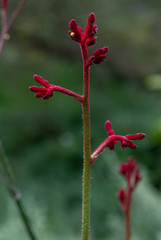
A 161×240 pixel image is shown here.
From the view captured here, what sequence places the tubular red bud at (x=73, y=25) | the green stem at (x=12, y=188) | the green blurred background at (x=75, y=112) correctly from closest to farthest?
the tubular red bud at (x=73, y=25), the green stem at (x=12, y=188), the green blurred background at (x=75, y=112)

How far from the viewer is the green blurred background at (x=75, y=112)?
4.39m

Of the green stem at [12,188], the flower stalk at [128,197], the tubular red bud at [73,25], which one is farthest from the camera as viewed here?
the green stem at [12,188]

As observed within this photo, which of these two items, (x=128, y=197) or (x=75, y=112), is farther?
(x=75, y=112)

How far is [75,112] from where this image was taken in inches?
305

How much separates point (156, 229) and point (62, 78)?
549 cm

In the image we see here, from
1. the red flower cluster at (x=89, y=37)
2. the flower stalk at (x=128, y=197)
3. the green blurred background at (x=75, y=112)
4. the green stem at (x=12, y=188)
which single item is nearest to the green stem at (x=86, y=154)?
the red flower cluster at (x=89, y=37)

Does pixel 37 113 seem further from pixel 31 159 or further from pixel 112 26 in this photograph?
pixel 112 26

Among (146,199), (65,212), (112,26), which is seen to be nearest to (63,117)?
(112,26)

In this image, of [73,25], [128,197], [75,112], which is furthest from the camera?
[75,112]

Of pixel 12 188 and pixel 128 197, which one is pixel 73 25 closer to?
pixel 128 197

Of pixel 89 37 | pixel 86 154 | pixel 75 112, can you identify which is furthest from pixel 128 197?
pixel 75 112

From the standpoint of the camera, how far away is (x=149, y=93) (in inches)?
361

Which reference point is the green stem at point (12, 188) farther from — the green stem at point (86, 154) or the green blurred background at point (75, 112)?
the green blurred background at point (75, 112)

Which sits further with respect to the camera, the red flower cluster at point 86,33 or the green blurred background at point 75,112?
the green blurred background at point 75,112
